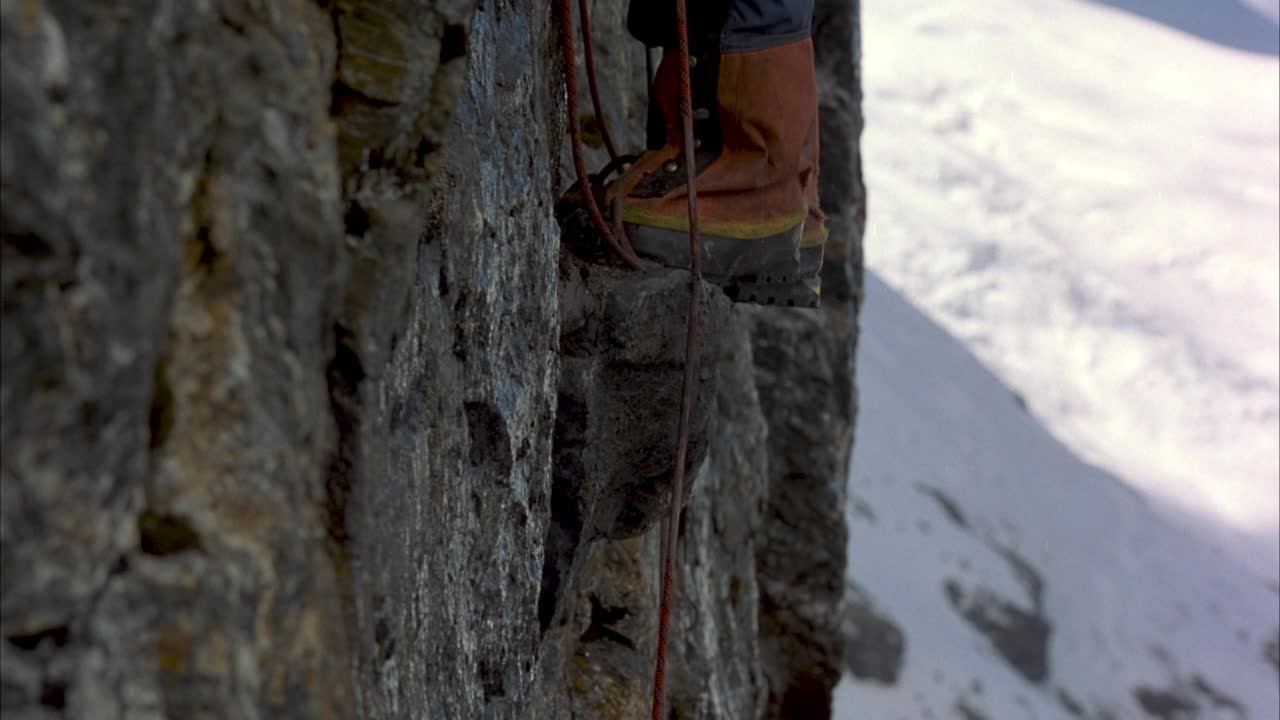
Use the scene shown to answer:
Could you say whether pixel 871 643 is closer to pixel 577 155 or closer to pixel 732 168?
pixel 732 168

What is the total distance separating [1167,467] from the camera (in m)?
20.9

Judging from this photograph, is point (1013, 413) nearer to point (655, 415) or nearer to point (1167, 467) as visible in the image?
point (1167, 467)

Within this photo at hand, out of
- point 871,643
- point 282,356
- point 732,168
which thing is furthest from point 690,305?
point 871,643

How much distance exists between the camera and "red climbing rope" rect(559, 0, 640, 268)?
2.67 m

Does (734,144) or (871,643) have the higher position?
(734,144)

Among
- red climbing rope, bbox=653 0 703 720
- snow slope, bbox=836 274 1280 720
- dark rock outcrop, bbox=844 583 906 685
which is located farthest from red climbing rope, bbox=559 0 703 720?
dark rock outcrop, bbox=844 583 906 685

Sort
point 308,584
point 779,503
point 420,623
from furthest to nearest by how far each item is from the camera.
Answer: point 779,503, point 420,623, point 308,584

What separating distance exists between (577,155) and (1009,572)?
12.1m

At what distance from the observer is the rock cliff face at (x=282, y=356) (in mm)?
1104

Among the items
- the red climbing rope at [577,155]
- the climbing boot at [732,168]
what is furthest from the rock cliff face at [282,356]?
the climbing boot at [732,168]

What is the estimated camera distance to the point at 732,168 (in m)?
2.90

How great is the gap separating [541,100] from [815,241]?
2.78 feet

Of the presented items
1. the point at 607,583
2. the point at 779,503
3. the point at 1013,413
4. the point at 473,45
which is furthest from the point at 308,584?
the point at 1013,413

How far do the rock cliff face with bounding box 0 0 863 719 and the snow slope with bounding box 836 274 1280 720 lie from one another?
8.81 meters
